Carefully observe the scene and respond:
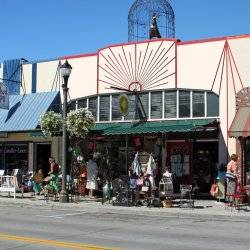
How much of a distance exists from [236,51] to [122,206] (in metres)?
7.30

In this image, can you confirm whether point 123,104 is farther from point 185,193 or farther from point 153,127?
point 185,193

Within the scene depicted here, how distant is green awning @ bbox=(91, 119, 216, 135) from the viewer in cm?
2122

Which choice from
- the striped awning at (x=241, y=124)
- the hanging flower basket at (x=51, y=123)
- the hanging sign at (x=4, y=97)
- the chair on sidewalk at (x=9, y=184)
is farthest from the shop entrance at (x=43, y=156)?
the striped awning at (x=241, y=124)

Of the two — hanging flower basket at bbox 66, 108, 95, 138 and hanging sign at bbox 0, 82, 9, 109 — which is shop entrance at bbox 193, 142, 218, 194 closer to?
hanging flower basket at bbox 66, 108, 95, 138

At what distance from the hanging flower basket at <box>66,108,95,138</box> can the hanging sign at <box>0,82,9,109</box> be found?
554 centimetres

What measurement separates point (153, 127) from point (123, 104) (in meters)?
2.07

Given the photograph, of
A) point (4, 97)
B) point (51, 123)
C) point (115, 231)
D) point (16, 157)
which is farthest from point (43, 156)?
point (115, 231)

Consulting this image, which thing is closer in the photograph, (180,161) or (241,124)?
(241,124)

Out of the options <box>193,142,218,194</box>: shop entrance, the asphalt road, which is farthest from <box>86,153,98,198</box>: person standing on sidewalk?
<box>193,142,218,194</box>: shop entrance

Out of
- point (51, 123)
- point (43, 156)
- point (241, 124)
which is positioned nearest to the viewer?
point (241, 124)

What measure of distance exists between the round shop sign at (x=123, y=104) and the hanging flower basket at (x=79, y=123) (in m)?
1.88

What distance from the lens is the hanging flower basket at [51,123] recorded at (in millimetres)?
22969

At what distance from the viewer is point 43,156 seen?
2772cm

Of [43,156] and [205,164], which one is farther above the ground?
[43,156]
